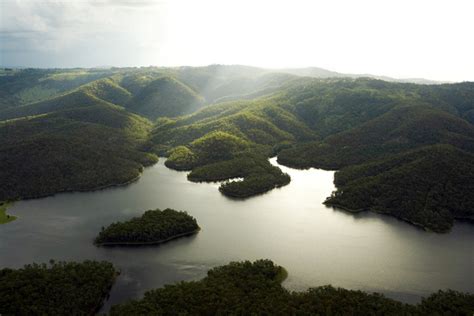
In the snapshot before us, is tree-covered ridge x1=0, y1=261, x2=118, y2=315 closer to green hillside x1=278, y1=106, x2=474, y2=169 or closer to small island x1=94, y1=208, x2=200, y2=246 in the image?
small island x1=94, y1=208, x2=200, y2=246

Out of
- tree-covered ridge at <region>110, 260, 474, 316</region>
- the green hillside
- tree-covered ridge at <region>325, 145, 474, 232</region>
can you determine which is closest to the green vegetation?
tree-covered ridge at <region>110, 260, 474, 316</region>

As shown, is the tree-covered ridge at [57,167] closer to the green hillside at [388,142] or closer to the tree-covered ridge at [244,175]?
the tree-covered ridge at [244,175]

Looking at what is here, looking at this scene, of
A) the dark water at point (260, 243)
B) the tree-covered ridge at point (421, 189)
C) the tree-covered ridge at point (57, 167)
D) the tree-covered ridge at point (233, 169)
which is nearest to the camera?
the dark water at point (260, 243)

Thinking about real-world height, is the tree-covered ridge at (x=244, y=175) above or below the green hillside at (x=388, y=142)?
below

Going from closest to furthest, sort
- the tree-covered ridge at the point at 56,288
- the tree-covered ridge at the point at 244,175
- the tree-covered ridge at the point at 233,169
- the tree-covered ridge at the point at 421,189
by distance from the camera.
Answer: the tree-covered ridge at the point at 56,288
the tree-covered ridge at the point at 421,189
the tree-covered ridge at the point at 244,175
the tree-covered ridge at the point at 233,169

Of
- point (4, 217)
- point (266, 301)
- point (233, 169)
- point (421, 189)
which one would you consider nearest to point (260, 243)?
point (266, 301)

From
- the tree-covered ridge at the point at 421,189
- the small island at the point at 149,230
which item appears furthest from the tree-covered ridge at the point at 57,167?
the tree-covered ridge at the point at 421,189

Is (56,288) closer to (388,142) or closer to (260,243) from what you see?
(260,243)

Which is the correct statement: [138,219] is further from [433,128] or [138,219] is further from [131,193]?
[433,128]
